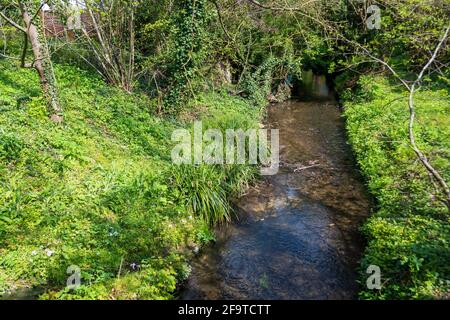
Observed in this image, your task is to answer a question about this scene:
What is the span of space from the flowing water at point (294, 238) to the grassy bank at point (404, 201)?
0.52m

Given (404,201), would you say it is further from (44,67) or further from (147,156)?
(44,67)

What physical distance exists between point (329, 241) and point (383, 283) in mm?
2064

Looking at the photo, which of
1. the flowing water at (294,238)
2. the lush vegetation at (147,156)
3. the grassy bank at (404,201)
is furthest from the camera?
the flowing water at (294,238)

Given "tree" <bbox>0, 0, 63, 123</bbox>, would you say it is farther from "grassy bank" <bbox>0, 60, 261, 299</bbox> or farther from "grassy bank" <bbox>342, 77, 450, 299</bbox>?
"grassy bank" <bbox>342, 77, 450, 299</bbox>

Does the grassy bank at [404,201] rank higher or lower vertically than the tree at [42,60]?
lower

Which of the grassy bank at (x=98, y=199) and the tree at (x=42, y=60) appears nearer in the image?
the grassy bank at (x=98, y=199)

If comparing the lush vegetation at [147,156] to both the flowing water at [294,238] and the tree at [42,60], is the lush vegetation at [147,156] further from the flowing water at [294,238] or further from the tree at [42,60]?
the flowing water at [294,238]

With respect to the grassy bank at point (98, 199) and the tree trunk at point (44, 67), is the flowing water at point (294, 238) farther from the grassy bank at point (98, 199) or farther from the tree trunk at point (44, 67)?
the tree trunk at point (44, 67)

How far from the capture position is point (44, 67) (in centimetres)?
953

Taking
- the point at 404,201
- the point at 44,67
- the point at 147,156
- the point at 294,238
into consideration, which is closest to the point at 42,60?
Result: the point at 44,67

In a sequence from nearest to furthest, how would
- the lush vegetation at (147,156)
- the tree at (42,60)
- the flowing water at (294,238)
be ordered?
1. the lush vegetation at (147,156)
2. the flowing water at (294,238)
3. the tree at (42,60)

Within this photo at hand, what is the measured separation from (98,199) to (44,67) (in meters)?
4.45

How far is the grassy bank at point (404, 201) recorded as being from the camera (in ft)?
19.1

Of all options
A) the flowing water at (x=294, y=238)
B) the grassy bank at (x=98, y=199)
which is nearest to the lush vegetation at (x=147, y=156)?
the grassy bank at (x=98, y=199)
